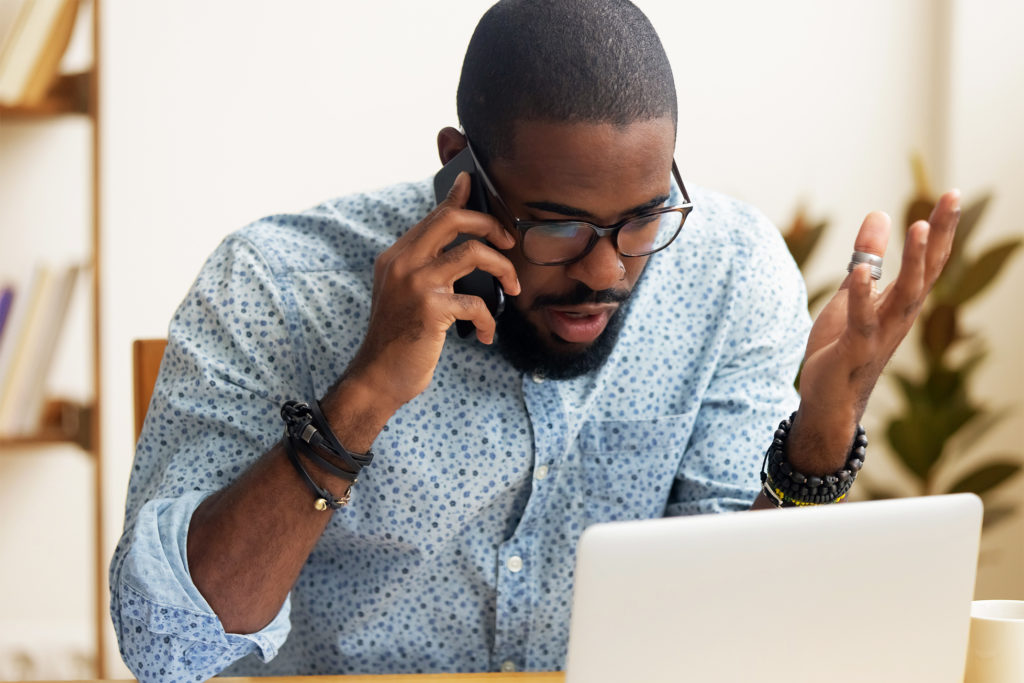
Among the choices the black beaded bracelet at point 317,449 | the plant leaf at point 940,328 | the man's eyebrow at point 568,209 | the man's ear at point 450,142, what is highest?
the man's ear at point 450,142

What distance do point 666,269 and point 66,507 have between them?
1755mm

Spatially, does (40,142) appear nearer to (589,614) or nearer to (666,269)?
(666,269)

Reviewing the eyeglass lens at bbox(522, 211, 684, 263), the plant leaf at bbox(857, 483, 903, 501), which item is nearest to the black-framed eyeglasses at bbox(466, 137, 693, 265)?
the eyeglass lens at bbox(522, 211, 684, 263)

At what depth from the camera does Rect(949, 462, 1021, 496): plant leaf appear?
240 centimetres

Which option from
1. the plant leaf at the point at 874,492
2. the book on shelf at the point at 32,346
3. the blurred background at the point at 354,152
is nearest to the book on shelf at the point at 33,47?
the blurred background at the point at 354,152

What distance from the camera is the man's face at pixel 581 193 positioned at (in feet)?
3.75

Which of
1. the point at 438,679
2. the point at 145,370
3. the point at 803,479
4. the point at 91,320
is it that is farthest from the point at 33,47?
the point at 803,479

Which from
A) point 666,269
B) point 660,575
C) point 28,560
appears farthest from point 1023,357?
point 28,560

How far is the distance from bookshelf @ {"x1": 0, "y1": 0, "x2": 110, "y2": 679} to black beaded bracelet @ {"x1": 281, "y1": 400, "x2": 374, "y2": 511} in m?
1.31

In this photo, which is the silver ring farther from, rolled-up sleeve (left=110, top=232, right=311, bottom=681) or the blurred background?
the blurred background

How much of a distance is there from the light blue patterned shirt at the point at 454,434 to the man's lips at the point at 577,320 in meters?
0.12

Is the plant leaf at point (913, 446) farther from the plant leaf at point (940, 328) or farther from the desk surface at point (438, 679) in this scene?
the desk surface at point (438, 679)

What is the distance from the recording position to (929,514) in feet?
2.39

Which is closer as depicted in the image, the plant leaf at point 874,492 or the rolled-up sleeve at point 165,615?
the rolled-up sleeve at point 165,615
